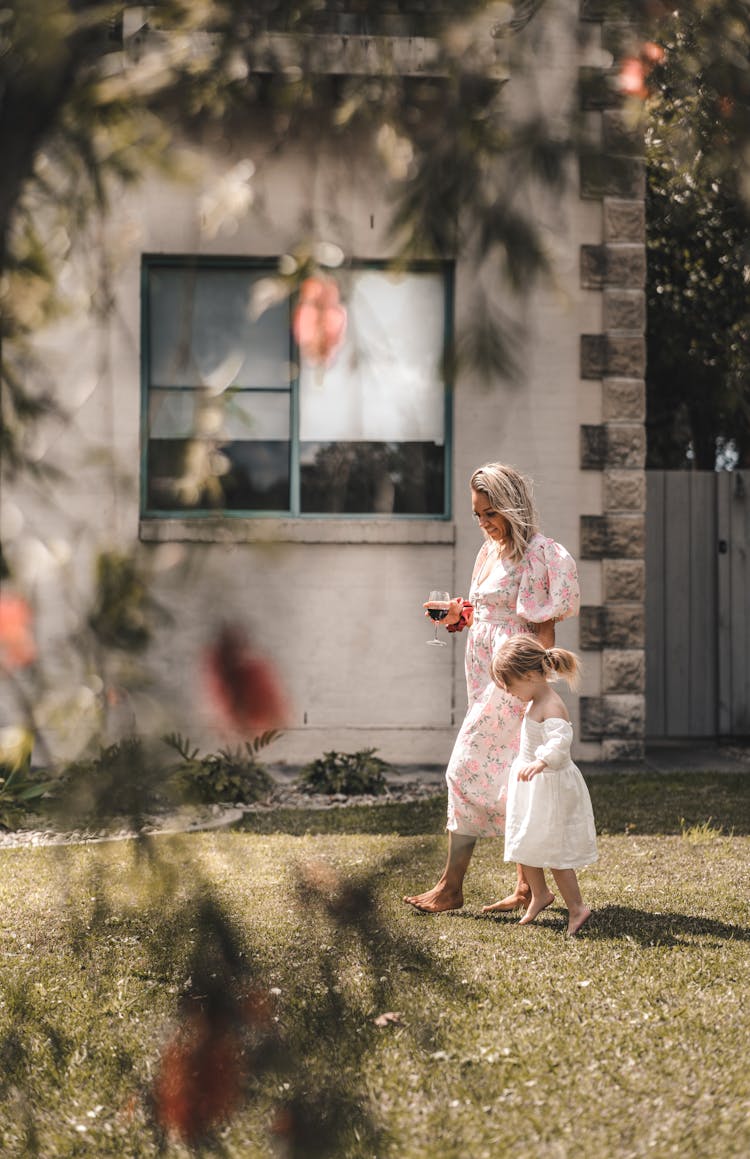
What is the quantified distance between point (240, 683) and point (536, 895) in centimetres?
322

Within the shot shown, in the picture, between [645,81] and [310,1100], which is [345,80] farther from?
[310,1100]

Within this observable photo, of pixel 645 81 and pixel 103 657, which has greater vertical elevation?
pixel 645 81

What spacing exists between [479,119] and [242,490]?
0.56 metres

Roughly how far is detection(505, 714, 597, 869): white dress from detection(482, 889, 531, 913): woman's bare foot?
33 cm

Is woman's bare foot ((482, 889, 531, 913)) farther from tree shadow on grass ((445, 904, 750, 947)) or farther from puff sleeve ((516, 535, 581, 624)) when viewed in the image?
puff sleeve ((516, 535, 581, 624))

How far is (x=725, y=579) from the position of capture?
9.55 meters

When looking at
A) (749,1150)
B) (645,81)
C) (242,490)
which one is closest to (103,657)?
(242,490)

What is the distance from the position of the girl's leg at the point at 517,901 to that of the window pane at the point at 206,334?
2949 mm

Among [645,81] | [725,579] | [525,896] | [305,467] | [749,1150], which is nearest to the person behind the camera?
[645,81]

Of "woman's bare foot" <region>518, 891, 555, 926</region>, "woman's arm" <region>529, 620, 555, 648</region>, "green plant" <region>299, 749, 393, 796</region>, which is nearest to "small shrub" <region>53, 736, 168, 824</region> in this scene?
"woman's bare foot" <region>518, 891, 555, 926</region>

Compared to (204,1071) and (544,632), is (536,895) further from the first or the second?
(204,1071)

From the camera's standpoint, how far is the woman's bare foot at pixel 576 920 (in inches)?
173

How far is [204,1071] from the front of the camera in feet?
5.69

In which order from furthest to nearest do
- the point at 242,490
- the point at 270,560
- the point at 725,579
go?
the point at 725,579 → the point at 242,490 → the point at 270,560
